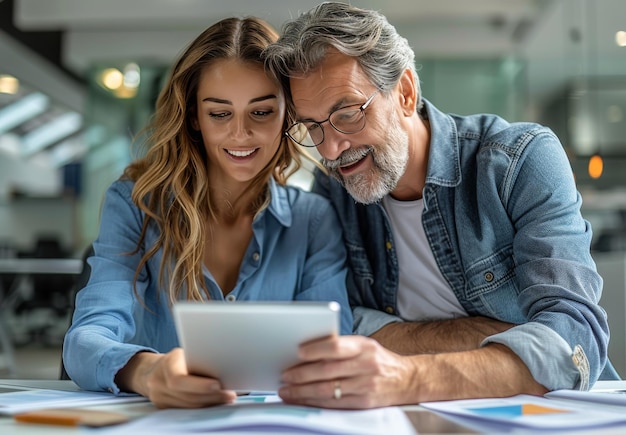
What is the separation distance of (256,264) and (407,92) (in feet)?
1.89

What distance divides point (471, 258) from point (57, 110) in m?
13.4

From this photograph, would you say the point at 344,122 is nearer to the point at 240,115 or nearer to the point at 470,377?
the point at 240,115

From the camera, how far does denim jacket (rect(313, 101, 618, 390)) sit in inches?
49.0

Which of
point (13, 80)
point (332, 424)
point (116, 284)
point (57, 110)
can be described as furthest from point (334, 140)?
point (57, 110)

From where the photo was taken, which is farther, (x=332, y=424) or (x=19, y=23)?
(x=19, y=23)

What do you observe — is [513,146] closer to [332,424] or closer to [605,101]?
[332,424]

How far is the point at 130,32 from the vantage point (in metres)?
7.91

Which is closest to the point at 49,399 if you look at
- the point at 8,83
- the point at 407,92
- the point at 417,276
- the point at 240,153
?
the point at 240,153

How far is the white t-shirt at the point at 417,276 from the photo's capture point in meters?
1.76

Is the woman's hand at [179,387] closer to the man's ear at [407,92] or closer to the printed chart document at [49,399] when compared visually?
the printed chart document at [49,399]

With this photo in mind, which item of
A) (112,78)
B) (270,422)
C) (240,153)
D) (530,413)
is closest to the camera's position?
(270,422)

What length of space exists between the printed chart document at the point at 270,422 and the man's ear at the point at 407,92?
0.97m

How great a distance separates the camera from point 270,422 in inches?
33.0

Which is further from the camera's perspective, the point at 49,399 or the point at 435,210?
the point at 435,210
